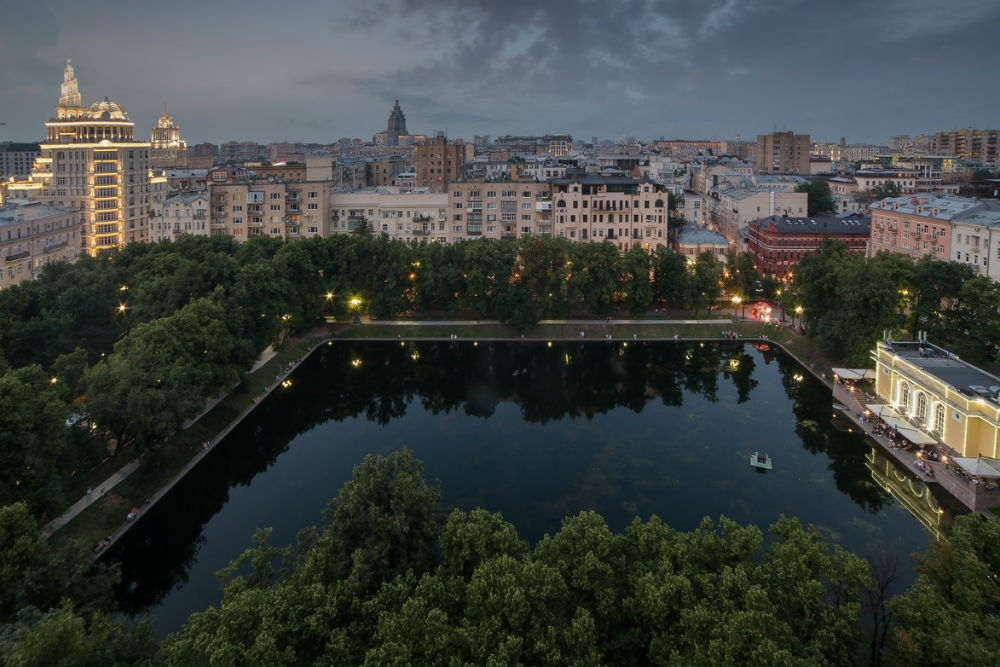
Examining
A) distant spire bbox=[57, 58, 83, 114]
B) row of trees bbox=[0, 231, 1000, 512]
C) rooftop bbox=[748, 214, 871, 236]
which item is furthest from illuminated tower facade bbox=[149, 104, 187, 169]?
rooftop bbox=[748, 214, 871, 236]

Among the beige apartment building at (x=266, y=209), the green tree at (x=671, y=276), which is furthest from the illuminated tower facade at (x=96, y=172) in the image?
the green tree at (x=671, y=276)

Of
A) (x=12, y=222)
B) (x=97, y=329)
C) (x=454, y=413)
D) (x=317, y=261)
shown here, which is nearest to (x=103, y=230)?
(x=12, y=222)

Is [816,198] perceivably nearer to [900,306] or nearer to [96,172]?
[900,306]

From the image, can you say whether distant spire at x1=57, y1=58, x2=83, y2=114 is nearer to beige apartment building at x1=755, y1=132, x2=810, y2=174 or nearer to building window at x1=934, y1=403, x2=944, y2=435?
building window at x1=934, y1=403, x2=944, y2=435

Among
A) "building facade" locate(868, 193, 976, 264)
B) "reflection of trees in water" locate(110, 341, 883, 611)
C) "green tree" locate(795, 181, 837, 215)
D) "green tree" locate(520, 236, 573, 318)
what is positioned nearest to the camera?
"reflection of trees in water" locate(110, 341, 883, 611)

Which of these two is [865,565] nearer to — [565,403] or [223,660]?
[223,660]

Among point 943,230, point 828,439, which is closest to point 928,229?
point 943,230
